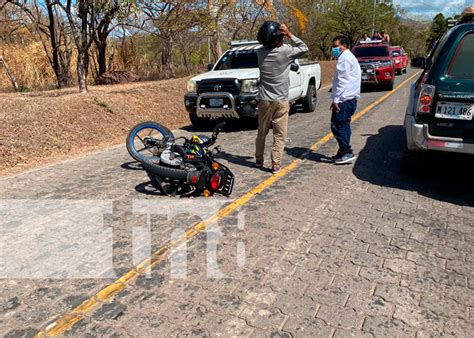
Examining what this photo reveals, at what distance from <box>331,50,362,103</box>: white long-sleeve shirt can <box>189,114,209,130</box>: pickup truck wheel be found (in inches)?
171

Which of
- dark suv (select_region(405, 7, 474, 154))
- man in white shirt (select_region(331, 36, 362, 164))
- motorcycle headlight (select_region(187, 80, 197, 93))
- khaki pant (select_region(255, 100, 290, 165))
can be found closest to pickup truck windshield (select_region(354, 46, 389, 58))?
motorcycle headlight (select_region(187, 80, 197, 93))

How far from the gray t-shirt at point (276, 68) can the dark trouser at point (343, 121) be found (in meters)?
0.87

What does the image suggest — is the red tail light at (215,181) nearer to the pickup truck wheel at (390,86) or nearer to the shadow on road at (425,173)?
the shadow on road at (425,173)

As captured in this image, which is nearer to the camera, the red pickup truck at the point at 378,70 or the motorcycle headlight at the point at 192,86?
the motorcycle headlight at the point at 192,86

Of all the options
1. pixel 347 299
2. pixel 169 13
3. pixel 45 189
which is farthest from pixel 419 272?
pixel 169 13

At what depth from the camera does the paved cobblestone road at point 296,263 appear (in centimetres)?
275

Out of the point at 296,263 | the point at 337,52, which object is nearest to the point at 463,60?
the point at 337,52

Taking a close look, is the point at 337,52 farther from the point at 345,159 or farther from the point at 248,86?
the point at 248,86

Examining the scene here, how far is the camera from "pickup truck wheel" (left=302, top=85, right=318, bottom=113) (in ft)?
38.2

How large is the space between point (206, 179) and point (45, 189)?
2.30 meters

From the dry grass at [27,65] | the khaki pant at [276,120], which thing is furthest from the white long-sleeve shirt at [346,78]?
the dry grass at [27,65]

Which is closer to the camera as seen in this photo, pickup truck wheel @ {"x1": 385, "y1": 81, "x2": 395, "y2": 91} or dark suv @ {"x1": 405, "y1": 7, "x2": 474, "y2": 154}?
dark suv @ {"x1": 405, "y1": 7, "x2": 474, "y2": 154}

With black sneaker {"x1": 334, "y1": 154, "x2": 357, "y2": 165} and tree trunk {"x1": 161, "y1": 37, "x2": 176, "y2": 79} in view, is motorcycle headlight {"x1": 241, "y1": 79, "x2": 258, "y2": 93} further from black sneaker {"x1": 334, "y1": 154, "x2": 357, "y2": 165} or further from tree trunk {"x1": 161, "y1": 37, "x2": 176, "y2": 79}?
tree trunk {"x1": 161, "y1": 37, "x2": 176, "y2": 79}

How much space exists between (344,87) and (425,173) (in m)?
1.69
